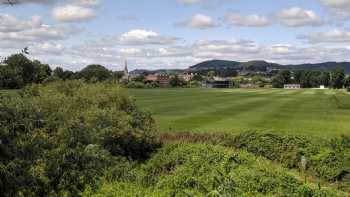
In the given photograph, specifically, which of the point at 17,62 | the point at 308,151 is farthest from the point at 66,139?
the point at 308,151

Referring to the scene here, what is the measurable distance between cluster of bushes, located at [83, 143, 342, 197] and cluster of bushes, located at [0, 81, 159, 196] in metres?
0.91

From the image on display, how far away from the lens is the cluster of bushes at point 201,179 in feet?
35.5

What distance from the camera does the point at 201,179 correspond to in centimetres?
1359

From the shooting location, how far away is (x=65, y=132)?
1661 centimetres

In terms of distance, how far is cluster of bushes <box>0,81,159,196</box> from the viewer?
11461 millimetres

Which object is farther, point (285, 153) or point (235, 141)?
point (235, 141)

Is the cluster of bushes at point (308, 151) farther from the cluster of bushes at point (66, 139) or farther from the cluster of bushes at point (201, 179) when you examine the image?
the cluster of bushes at point (66, 139)

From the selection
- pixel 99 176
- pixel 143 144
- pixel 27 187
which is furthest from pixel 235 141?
pixel 27 187

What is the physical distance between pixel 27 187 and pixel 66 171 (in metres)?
1.94

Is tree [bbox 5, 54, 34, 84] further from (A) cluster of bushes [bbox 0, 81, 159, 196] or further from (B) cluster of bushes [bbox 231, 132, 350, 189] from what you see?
(B) cluster of bushes [bbox 231, 132, 350, 189]

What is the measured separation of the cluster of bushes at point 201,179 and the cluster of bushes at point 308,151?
18.4 feet

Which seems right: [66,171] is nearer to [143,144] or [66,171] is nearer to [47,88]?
[143,144]

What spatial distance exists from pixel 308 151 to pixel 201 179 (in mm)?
14474

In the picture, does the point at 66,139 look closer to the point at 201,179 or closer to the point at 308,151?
the point at 201,179
